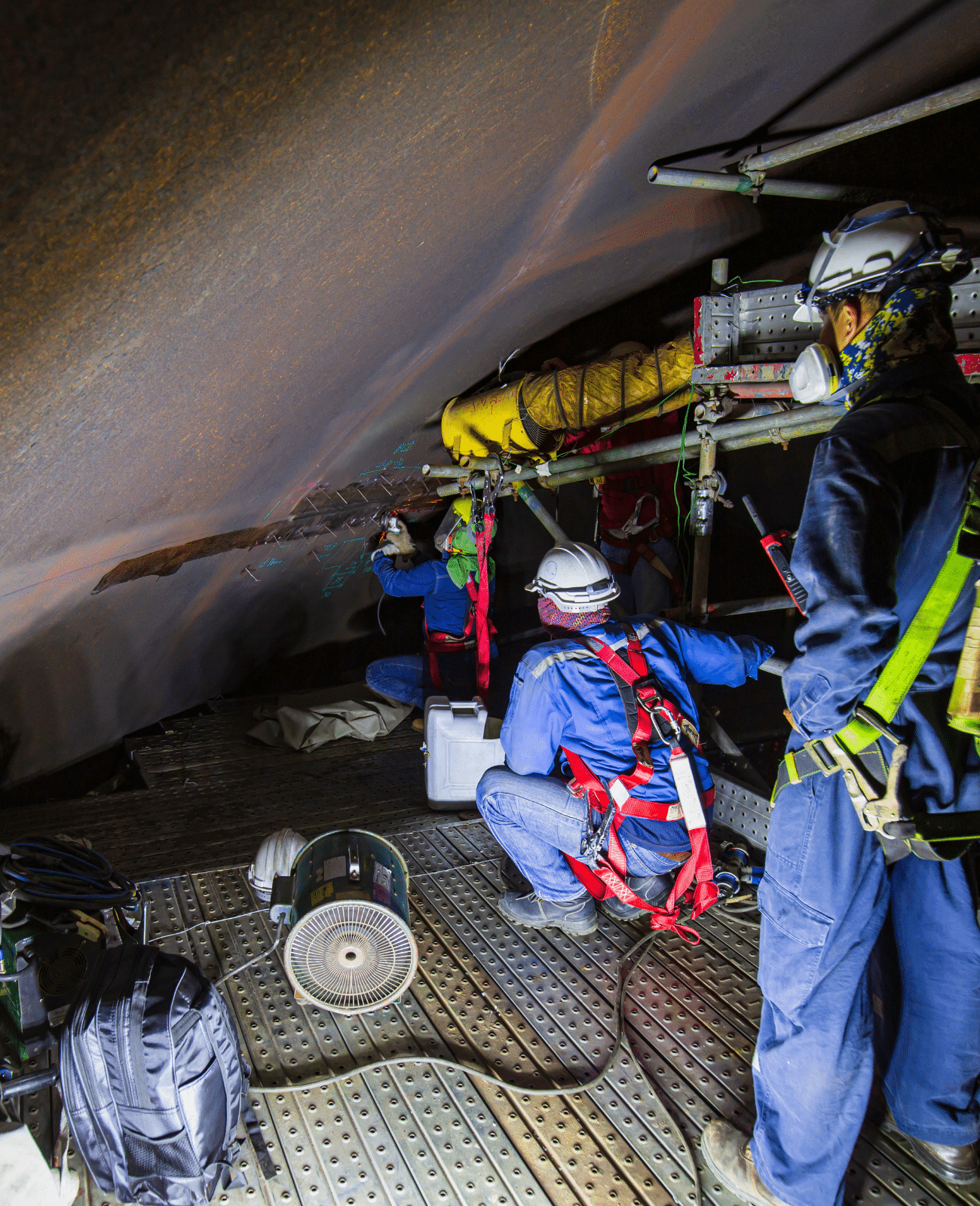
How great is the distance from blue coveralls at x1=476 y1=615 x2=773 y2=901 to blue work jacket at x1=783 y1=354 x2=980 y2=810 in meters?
1.07

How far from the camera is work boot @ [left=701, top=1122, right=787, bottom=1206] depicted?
6.32 ft

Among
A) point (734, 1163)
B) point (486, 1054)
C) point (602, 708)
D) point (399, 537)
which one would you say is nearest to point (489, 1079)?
point (486, 1054)

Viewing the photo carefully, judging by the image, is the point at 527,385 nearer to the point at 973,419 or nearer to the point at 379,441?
the point at 379,441

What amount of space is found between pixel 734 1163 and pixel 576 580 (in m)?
1.95

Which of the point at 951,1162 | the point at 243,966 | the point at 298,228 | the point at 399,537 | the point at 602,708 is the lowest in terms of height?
the point at 951,1162

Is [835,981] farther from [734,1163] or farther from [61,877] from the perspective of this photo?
[61,877]

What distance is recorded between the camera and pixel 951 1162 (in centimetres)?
200

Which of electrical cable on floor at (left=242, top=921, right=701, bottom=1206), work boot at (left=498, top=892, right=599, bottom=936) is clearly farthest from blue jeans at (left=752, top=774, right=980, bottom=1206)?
work boot at (left=498, top=892, right=599, bottom=936)

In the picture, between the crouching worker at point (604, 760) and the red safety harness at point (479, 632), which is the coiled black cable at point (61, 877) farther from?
the red safety harness at point (479, 632)

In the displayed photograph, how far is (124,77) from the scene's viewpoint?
4.34 feet

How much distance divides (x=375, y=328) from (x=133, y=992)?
8.55 feet

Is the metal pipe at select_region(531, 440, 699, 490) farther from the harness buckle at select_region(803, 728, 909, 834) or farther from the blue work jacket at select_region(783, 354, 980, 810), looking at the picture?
the harness buckle at select_region(803, 728, 909, 834)

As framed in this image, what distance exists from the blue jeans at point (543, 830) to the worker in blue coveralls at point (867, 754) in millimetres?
993

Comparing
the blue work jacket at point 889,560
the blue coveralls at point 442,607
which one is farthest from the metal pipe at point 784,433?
the blue coveralls at point 442,607
